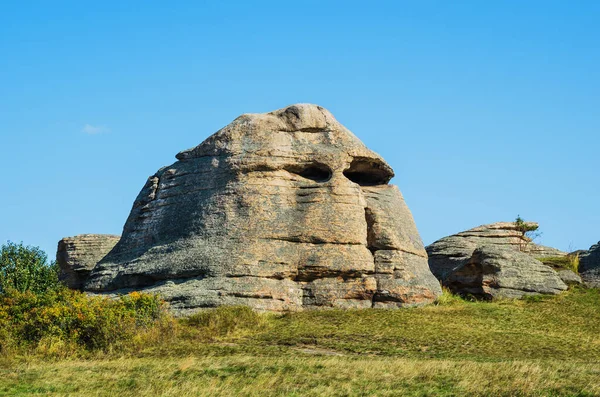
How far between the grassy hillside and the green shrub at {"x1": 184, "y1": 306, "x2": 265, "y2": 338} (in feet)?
0.20

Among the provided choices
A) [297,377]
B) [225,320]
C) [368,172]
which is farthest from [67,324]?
[368,172]

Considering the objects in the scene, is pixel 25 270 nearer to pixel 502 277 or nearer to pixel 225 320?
pixel 225 320

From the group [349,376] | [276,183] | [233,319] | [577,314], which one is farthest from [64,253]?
[349,376]

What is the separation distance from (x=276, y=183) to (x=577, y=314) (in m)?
15.4

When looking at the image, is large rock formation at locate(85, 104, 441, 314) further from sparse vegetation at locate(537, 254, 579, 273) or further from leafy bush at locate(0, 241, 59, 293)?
sparse vegetation at locate(537, 254, 579, 273)

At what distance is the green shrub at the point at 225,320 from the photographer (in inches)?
1319

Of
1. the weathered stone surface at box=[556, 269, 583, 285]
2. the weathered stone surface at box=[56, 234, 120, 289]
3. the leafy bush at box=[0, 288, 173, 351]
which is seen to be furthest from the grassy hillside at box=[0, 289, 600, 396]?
the weathered stone surface at box=[56, 234, 120, 289]

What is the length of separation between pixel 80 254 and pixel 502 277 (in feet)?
82.0

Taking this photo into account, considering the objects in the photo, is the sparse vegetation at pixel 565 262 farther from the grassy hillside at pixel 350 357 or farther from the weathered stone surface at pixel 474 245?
the grassy hillside at pixel 350 357

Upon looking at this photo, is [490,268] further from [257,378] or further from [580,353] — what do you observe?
[257,378]

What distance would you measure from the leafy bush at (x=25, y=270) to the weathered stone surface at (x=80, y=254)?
784 centimetres

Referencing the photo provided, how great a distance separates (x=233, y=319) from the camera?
34.4 m

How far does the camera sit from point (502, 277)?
4506 cm

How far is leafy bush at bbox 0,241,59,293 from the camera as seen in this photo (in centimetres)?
4338
